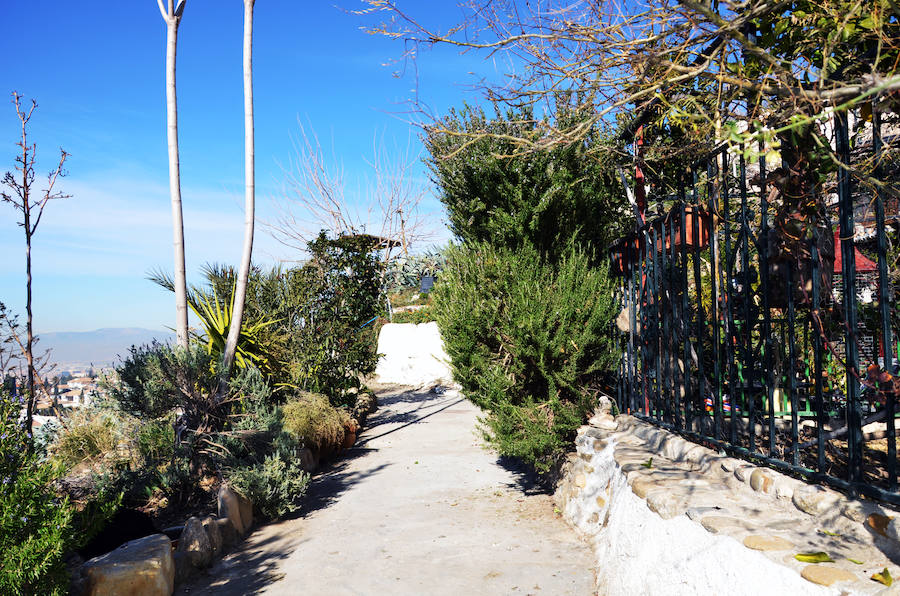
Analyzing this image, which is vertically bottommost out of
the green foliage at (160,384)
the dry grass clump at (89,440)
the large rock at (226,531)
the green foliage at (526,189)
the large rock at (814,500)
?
the large rock at (226,531)

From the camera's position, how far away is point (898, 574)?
2027mm

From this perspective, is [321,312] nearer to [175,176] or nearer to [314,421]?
[314,421]

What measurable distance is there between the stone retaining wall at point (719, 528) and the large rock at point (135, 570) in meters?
2.91

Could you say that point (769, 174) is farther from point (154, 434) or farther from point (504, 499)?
point (154, 434)

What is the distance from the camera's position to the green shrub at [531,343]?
18.1 feet

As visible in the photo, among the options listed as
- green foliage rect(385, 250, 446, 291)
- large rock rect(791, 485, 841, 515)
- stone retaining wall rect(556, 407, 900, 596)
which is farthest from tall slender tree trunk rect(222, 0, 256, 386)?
green foliage rect(385, 250, 446, 291)

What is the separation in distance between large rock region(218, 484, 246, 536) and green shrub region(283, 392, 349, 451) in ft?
5.73

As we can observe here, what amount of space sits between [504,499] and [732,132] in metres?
5.15

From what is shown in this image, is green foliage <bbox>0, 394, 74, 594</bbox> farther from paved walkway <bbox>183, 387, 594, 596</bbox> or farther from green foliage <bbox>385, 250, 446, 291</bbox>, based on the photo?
green foliage <bbox>385, 250, 446, 291</bbox>

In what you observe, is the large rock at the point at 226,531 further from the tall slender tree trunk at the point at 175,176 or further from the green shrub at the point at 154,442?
the tall slender tree trunk at the point at 175,176

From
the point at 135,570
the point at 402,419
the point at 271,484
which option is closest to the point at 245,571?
the point at 135,570

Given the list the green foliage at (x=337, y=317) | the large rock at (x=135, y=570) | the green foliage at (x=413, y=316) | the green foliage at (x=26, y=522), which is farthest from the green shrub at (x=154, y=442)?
the green foliage at (x=413, y=316)

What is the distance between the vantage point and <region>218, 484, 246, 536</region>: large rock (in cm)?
534

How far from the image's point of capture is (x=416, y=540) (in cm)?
513
